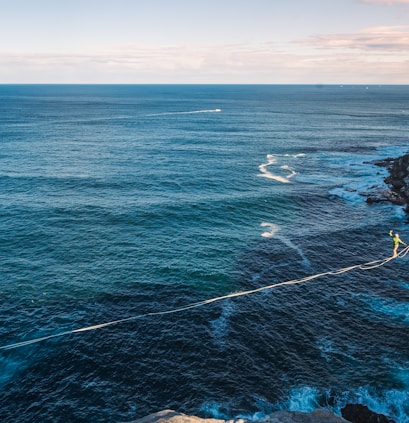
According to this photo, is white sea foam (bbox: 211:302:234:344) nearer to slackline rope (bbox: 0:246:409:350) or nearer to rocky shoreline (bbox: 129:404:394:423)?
slackline rope (bbox: 0:246:409:350)

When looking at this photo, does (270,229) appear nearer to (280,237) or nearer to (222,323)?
(280,237)

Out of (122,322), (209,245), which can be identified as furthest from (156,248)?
(122,322)

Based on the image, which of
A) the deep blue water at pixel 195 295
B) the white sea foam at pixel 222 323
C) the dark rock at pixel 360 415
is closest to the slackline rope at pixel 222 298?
the deep blue water at pixel 195 295

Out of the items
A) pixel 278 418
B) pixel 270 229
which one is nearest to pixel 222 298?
pixel 278 418

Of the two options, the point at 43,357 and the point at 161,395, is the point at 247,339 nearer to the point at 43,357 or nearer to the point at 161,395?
the point at 161,395

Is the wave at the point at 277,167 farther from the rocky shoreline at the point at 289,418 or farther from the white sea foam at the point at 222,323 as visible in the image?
the rocky shoreline at the point at 289,418

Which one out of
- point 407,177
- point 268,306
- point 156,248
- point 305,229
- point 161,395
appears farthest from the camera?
point 407,177
